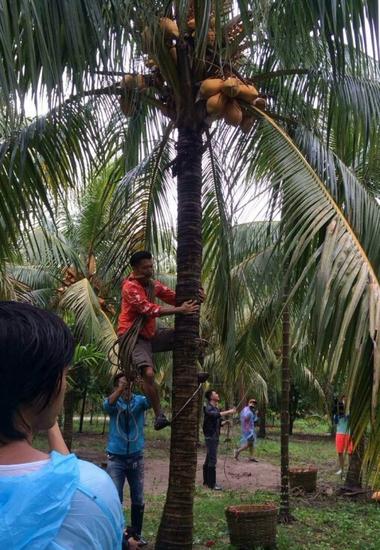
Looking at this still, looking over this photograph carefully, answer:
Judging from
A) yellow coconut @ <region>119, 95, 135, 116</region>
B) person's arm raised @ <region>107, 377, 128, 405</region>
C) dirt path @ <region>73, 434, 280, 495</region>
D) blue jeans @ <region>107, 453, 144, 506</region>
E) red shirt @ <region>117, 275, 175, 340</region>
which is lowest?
dirt path @ <region>73, 434, 280, 495</region>

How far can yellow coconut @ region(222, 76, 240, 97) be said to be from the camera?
5.45 metres

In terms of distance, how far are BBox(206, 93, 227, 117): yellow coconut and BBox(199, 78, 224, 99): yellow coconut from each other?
0.04 metres

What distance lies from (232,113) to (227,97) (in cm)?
17

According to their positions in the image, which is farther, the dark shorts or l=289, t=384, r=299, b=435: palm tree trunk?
l=289, t=384, r=299, b=435: palm tree trunk

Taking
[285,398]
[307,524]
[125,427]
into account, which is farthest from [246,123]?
[307,524]

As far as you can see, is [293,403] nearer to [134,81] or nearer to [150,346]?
[150,346]

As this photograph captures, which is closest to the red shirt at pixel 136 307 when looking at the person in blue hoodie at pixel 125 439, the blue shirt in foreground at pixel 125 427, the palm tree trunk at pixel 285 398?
the person in blue hoodie at pixel 125 439

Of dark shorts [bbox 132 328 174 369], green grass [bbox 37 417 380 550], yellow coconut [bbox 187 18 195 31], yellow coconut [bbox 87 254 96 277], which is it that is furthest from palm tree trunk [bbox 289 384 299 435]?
yellow coconut [bbox 187 18 195 31]

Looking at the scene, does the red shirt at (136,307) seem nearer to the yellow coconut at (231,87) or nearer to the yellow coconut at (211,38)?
the yellow coconut at (231,87)

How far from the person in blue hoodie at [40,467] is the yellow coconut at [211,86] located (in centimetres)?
413

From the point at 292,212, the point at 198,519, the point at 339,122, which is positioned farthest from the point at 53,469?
the point at 198,519

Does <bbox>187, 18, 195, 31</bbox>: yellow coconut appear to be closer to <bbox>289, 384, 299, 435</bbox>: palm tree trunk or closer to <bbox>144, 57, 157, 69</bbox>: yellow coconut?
<bbox>144, 57, 157, 69</bbox>: yellow coconut

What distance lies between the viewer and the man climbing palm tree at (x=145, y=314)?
5.73 meters

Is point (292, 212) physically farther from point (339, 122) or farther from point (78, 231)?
point (78, 231)
